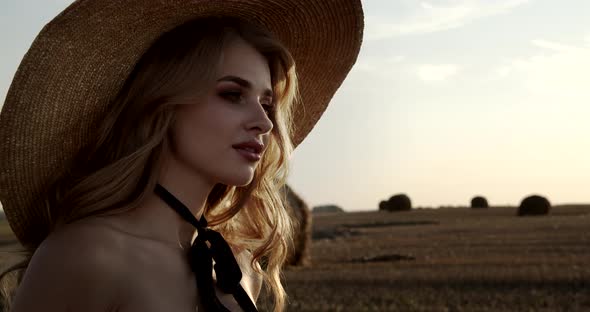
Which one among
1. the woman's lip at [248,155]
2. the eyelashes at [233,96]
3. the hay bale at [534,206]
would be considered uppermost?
the hay bale at [534,206]

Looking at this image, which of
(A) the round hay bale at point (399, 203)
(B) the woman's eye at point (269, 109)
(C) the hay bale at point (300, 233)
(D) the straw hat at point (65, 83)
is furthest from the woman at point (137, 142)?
(A) the round hay bale at point (399, 203)

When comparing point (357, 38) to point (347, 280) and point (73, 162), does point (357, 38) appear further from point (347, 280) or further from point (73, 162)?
point (347, 280)

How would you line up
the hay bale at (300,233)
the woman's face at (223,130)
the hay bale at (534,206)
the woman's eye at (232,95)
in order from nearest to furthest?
the woman's face at (223,130) < the woman's eye at (232,95) < the hay bale at (300,233) < the hay bale at (534,206)

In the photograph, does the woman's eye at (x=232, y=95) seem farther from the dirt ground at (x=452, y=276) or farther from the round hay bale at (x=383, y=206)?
the round hay bale at (x=383, y=206)

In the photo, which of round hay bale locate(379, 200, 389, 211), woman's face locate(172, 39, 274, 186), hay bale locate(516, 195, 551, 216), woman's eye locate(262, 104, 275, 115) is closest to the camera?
woman's face locate(172, 39, 274, 186)

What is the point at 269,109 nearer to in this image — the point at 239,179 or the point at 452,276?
the point at 239,179

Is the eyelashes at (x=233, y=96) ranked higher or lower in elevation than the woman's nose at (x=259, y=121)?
higher

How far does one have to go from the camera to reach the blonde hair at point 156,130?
289 centimetres

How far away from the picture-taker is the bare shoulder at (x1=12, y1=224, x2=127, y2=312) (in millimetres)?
2643

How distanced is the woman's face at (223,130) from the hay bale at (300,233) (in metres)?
12.3

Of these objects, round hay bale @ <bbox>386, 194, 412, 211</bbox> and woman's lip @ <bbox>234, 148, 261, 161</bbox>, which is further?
round hay bale @ <bbox>386, 194, 412, 211</bbox>

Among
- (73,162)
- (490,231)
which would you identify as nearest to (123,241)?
(73,162)

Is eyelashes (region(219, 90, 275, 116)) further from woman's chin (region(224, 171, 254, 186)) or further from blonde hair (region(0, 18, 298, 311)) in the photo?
woman's chin (region(224, 171, 254, 186))

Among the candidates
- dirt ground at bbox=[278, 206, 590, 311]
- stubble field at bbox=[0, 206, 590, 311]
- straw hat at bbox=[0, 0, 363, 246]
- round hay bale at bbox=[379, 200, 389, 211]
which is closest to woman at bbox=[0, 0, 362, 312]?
straw hat at bbox=[0, 0, 363, 246]
